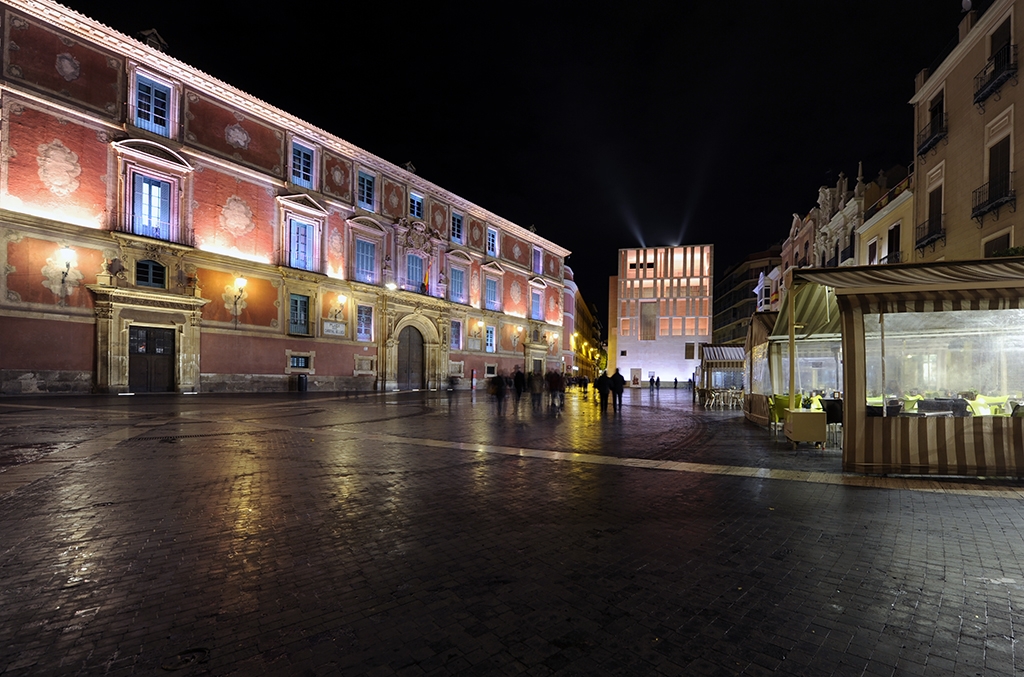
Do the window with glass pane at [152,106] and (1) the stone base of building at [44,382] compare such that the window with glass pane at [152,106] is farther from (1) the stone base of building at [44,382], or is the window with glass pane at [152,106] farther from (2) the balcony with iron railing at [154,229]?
(1) the stone base of building at [44,382]

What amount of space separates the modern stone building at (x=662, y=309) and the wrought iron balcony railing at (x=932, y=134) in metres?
44.1

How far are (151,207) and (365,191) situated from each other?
12100 millimetres

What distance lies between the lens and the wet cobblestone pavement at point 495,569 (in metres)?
2.51

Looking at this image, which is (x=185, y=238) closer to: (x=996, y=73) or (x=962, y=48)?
(x=996, y=73)

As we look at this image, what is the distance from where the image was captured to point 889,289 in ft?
23.4

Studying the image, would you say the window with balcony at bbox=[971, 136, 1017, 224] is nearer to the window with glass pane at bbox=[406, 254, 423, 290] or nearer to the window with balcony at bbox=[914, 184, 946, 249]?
the window with balcony at bbox=[914, 184, 946, 249]

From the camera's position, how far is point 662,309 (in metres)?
65.9

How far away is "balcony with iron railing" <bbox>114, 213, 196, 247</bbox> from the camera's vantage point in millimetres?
20531

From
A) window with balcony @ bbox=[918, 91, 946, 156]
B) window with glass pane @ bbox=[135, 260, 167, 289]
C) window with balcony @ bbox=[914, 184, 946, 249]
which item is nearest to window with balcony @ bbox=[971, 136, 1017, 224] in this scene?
window with balcony @ bbox=[914, 184, 946, 249]

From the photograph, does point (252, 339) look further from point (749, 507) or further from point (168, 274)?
point (749, 507)

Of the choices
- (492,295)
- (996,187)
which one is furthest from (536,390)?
(492,295)

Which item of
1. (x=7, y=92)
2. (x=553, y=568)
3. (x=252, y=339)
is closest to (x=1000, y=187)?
(x=553, y=568)

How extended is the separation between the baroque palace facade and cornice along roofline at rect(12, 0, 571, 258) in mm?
71

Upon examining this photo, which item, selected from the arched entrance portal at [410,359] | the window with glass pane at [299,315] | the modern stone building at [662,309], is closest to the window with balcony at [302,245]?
the window with glass pane at [299,315]
